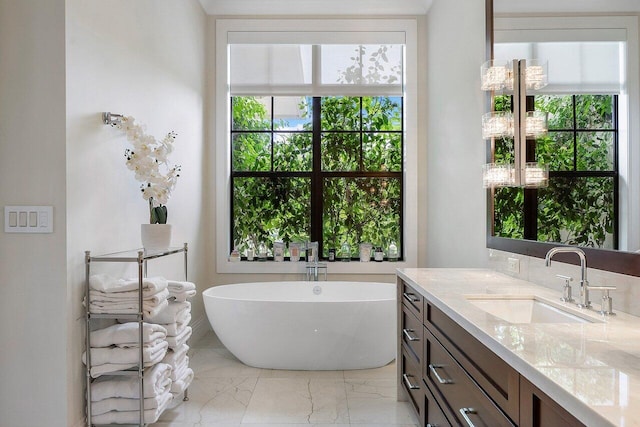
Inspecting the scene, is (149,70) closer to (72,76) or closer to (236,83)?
(72,76)

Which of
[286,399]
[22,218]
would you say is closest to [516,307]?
[286,399]

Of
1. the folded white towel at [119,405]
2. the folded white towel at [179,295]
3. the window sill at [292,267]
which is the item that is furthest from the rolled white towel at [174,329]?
the window sill at [292,267]

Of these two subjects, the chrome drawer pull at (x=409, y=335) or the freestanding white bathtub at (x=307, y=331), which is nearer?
the chrome drawer pull at (x=409, y=335)

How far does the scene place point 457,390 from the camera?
5.30 feet

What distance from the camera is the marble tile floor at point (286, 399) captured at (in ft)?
8.08

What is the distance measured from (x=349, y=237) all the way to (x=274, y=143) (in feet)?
3.73

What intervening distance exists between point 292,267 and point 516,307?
8.39 feet

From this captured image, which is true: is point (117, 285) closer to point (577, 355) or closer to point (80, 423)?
point (80, 423)

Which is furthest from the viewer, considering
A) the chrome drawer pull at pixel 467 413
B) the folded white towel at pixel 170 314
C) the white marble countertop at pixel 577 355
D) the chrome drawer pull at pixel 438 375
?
the folded white towel at pixel 170 314

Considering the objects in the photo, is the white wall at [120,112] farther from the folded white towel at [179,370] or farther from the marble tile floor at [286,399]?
the marble tile floor at [286,399]

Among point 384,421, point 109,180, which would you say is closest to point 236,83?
point 109,180

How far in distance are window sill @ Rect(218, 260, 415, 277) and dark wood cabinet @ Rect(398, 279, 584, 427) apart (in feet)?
4.93

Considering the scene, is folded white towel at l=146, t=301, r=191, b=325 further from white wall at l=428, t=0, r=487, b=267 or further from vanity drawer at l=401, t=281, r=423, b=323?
white wall at l=428, t=0, r=487, b=267

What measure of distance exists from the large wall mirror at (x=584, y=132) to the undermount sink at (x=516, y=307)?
25cm
